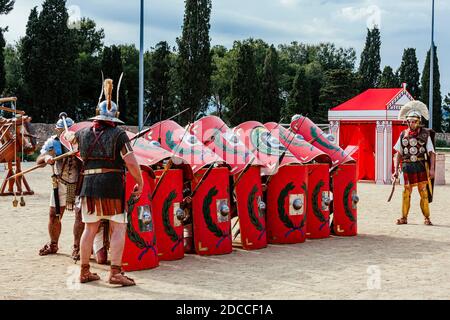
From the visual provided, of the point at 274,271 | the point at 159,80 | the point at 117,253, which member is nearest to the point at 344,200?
the point at 274,271

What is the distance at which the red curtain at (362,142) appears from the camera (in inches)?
762

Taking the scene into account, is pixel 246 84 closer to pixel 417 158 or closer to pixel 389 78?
pixel 389 78

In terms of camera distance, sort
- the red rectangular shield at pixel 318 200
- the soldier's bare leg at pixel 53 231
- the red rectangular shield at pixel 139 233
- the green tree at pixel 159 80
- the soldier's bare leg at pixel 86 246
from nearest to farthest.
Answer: the soldier's bare leg at pixel 86 246 < the red rectangular shield at pixel 139 233 < the soldier's bare leg at pixel 53 231 < the red rectangular shield at pixel 318 200 < the green tree at pixel 159 80

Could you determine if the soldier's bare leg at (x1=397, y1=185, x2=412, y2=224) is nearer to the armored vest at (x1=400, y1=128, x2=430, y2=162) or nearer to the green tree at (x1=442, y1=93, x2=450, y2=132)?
the armored vest at (x1=400, y1=128, x2=430, y2=162)

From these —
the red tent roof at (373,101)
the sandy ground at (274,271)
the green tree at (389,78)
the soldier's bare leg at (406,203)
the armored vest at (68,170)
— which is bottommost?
the sandy ground at (274,271)

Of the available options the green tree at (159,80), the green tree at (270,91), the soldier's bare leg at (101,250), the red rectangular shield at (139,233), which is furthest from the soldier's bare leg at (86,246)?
the green tree at (270,91)

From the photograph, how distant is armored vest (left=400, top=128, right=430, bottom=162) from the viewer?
10.5 meters

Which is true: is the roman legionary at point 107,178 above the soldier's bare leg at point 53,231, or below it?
above

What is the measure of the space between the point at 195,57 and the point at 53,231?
33436 mm

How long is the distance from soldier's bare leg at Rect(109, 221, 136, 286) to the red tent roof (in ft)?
44.3

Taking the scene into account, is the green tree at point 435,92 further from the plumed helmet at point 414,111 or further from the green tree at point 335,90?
the plumed helmet at point 414,111

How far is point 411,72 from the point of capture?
62.0m

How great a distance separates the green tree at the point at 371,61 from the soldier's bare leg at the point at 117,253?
181 ft

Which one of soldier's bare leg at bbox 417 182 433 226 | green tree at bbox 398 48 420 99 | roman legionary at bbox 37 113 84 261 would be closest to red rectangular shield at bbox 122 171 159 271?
roman legionary at bbox 37 113 84 261
